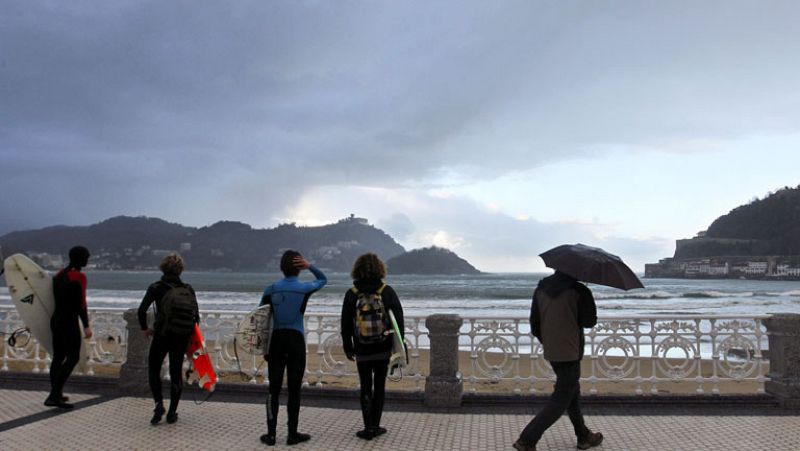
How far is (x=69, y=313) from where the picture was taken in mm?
5438

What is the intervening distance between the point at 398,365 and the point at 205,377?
2022 mm

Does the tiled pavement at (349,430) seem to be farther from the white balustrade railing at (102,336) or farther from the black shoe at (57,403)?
the white balustrade railing at (102,336)

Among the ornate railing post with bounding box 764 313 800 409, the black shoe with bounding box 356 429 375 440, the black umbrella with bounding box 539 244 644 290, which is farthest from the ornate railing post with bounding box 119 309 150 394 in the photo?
the ornate railing post with bounding box 764 313 800 409

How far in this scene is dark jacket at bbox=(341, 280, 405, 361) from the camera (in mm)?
4496

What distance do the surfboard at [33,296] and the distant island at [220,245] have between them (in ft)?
361

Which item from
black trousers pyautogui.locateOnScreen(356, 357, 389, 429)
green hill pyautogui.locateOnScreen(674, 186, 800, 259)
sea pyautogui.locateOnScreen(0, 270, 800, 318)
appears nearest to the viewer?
black trousers pyautogui.locateOnScreen(356, 357, 389, 429)

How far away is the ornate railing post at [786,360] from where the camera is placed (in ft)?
18.5

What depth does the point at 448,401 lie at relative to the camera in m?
5.74

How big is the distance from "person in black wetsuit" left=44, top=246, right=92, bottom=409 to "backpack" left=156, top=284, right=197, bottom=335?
112 cm

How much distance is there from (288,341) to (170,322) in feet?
4.04

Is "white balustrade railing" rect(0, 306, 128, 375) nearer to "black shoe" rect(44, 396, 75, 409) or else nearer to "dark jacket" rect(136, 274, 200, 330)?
"black shoe" rect(44, 396, 75, 409)

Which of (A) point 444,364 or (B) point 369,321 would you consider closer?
(B) point 369,321

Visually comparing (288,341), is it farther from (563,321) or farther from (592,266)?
(592,266)

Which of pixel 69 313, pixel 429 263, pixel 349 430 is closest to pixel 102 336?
pixel 69 313
